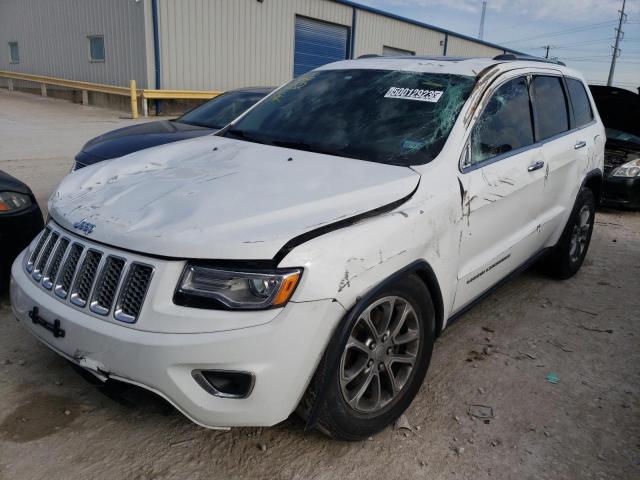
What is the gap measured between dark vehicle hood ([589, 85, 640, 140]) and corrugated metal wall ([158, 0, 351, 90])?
43.9 feet

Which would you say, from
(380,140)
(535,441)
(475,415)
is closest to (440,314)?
(475,415)

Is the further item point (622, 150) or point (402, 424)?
point (622, 150)

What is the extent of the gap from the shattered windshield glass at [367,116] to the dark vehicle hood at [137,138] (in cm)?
196

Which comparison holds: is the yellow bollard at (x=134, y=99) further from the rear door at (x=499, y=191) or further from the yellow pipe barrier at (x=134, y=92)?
the rear door at (x=499, y=191)

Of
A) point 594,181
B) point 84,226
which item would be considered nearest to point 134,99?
point 594,181

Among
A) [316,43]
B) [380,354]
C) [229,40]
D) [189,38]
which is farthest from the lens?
[316,43]

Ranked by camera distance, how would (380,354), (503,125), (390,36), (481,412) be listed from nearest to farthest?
1. (380,354)
2. (481,412)
3. (503,125)
4. (390,36)

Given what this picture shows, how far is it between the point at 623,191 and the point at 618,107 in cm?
115

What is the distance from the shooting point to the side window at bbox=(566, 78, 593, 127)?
4.40 m

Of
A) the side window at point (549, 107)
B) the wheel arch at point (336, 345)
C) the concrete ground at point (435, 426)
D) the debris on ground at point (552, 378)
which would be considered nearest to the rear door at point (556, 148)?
the side window at point (549, 107)

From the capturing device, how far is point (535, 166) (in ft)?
11.4

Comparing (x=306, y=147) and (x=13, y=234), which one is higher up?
(x=306, y=147)

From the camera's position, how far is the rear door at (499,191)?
2.88m

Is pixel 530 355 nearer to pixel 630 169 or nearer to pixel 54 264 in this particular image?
pixel 54 264
